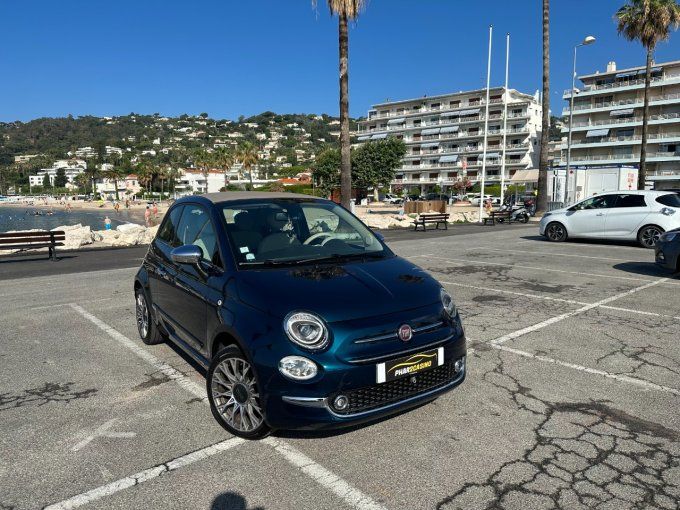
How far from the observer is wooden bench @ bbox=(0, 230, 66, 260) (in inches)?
504

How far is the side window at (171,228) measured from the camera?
4.74 metres

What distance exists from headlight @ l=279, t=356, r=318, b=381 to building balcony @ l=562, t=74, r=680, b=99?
79.4 metres

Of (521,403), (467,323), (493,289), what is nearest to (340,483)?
(521,403)

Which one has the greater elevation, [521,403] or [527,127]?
[527,127]

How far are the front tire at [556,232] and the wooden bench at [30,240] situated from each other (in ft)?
48.8

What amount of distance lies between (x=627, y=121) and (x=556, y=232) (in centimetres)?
6706

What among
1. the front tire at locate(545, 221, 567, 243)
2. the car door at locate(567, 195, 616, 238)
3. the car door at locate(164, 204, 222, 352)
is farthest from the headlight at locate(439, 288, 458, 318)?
the front tire at locate(545, 221, 567, 243)

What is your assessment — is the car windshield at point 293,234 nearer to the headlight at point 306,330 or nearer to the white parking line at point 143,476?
the headlight at point 306,330

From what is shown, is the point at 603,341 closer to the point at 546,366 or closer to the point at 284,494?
the point at 546,366

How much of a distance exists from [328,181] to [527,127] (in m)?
37.2

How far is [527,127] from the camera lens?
8338 centimetres

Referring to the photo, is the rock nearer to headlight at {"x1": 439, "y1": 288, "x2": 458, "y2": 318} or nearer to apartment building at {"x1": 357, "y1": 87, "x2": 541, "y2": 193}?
headlight at {"x1": 439, "y1": 288, "x2": 458, "y2": 318}

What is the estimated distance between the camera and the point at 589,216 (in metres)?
14.7

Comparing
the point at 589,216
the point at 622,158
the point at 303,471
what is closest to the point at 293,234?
the point at 303,471
